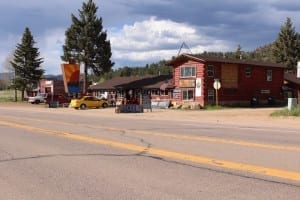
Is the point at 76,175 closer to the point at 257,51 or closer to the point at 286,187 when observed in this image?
the point at 286,187

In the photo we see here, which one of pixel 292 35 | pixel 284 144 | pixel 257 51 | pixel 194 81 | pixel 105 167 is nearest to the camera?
pixel 105 167

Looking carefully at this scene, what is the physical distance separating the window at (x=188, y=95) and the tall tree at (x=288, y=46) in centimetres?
3693

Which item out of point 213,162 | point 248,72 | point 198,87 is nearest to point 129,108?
point 198,87

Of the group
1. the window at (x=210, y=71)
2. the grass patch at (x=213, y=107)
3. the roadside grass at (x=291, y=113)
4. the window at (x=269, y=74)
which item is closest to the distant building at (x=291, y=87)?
the window at (x=269, y=74)

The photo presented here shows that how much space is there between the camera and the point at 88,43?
234 ft

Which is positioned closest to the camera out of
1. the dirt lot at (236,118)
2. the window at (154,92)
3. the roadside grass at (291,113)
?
the dirt lot at (236,118)

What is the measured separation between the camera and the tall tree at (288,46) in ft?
293

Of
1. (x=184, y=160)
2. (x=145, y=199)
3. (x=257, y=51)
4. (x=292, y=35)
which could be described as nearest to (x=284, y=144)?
(x=184, y=160)

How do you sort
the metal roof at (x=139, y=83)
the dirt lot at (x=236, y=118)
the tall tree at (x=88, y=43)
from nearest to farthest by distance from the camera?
the dirt lot at (x=236, y=118)
the metal roof at (x=139, y=83)
the tall tree at (x=88, y=43)

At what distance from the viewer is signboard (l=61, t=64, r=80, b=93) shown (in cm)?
6738

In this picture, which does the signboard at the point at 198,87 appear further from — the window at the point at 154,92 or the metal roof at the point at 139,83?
the window at the point at 154,92

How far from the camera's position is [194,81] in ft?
186

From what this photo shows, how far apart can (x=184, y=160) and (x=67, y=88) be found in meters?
58.1

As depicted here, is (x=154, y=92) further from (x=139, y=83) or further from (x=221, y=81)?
(x=221, y=81)
